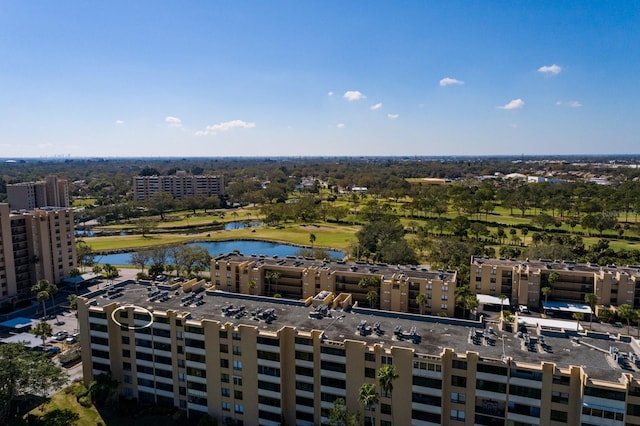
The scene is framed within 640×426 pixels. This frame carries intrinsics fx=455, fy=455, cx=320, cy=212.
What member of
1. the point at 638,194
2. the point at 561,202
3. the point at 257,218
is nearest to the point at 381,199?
the point at 257,218

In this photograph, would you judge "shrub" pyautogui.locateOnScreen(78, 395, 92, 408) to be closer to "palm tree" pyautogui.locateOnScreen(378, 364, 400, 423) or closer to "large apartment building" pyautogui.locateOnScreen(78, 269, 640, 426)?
"large apartment building" pyautogui.locateOnScreen(78, 269, 640, 426)

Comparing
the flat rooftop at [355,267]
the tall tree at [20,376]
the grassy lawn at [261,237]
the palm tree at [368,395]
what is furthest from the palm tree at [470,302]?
the grassy lawn at [261,237]

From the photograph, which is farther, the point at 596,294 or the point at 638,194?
the point at 638,194

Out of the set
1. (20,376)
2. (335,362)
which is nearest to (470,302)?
(335,362)

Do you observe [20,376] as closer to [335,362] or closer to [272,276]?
[335,362]

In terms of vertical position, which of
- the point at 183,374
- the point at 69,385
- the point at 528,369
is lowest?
the point at 69,385

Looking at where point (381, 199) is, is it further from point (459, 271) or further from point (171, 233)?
point (459, 271)

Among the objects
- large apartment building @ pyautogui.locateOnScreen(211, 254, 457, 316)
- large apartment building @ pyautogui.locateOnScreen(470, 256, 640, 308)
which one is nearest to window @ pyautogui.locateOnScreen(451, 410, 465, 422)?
large apartment building @ pyautogui.locateOnScreen(211, 254, 457, 316)
